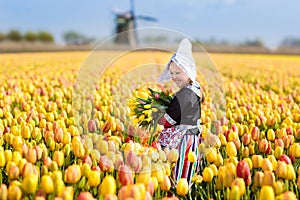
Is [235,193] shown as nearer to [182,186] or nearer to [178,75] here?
[182,186]

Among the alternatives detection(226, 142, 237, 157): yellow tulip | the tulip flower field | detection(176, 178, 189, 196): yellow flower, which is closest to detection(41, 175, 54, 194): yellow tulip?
the tulip flower field

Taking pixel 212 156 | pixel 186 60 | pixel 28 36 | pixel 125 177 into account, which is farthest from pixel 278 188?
pixel 28 36

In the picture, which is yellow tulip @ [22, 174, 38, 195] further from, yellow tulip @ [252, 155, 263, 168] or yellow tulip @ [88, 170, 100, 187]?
yellow tulip @ [252, 155, 263, 168]

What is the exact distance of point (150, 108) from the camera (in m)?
3.51

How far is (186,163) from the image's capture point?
307cm

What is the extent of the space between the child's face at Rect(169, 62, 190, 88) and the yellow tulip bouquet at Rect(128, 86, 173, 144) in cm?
26

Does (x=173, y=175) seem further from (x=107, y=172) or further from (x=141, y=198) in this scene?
(x=141, y=198)

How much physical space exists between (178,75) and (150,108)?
1.43 feet

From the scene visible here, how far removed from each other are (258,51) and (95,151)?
4284 centimetres

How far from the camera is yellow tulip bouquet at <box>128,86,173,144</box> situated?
3.46 metres

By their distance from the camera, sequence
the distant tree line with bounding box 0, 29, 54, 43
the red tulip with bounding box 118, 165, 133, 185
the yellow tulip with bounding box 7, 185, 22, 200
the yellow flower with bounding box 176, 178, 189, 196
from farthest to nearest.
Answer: the distant tree line with bounding box 0, 29, 54, 43 → the yellow flower with bounding box 176, 178, 189, 196 → the red tulip with bounding box 118, 165, 133, 185 → the yellow tulip with bounding box 7, 185, 22, 200

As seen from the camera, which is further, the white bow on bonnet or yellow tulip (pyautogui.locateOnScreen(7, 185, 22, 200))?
the white bow on bonnet

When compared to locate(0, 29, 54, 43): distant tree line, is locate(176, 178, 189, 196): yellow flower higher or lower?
lower

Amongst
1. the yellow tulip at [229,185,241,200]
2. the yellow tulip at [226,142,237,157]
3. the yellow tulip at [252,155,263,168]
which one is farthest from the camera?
the yellow tulip at [226,142,237,157]
